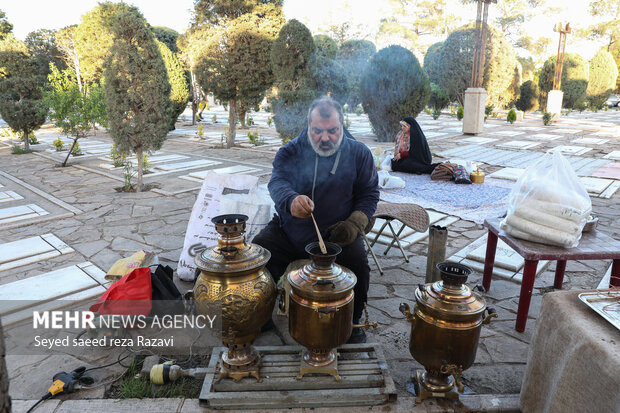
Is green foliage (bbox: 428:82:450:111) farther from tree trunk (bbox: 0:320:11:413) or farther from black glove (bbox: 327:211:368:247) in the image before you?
tree trunk (bbox: 0:320:11:413)

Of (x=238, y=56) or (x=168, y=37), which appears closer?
(x=238, y=56)

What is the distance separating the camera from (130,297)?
3008 millimetres

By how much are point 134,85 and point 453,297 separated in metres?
6.36

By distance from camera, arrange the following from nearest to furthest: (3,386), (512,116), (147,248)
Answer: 1. (3,386)
2. (147,248)
3. (512,116)

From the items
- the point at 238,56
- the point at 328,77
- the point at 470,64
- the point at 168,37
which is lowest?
the point at 328,77

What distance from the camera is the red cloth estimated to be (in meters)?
2.93

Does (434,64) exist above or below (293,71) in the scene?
above

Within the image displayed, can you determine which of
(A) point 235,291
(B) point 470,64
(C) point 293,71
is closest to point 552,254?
(A) point 235,291

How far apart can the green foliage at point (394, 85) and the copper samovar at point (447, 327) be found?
11.6 metres

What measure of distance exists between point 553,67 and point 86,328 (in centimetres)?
2903

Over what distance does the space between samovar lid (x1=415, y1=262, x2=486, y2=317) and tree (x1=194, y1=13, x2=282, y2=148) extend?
10736 mm

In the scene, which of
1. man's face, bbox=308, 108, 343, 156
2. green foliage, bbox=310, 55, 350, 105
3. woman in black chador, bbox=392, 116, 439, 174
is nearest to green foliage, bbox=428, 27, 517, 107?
green foliage, bbox=310, 55, 350, 105

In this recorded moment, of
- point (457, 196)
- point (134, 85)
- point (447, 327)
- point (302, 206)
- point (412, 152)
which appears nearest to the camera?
point (447, 327)

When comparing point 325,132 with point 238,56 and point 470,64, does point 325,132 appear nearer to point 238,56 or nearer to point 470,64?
point 238,56
